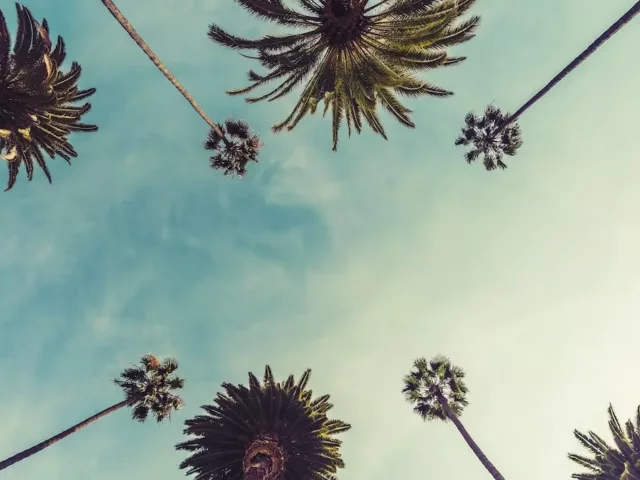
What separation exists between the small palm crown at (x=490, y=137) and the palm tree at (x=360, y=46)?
244 centimetres

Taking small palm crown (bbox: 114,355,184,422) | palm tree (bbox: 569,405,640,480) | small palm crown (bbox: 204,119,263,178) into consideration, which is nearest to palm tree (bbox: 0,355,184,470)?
small palm crown (bbox: 114,355,184,422)

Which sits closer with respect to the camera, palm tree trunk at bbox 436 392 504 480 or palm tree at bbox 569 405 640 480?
palm tree at bbox 569 405 640 480

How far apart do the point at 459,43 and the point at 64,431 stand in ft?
57.6

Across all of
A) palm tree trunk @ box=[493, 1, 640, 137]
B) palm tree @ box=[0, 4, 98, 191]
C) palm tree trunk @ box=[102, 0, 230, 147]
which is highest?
palm tree @ box=[0, 4, 98, 191]

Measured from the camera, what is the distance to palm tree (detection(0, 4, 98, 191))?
447 inches

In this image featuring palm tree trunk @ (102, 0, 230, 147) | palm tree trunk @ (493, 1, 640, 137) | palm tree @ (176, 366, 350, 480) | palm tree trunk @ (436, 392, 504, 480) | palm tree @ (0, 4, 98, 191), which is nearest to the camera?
palm tree trunk @ (102, 0, 230, 147)

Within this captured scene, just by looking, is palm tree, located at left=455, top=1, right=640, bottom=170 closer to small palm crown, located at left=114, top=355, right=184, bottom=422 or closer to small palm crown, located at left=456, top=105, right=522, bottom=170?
small palm crown, located at left=456, top=105, right=522, bottom=170

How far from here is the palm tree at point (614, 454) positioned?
38.8ft

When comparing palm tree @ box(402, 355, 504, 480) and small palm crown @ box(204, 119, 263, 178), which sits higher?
small palm crown @ box(204, 119, 263, 178)

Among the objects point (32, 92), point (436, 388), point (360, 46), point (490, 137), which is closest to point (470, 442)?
point (436, 388)

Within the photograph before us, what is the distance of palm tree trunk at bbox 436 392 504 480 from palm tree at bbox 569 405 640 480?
2.76 metres

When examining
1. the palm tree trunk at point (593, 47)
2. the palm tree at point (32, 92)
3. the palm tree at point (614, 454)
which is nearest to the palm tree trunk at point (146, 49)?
the palm tree at point (32, 92)

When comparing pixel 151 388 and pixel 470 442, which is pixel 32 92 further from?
pixel 470 442

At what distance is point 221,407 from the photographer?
1391 centimetres
